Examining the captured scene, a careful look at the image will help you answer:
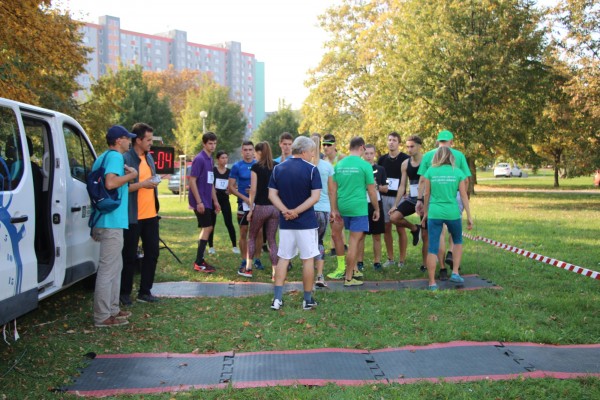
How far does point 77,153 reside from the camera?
20.3 feet

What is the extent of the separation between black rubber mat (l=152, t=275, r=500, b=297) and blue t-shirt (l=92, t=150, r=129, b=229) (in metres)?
1.72

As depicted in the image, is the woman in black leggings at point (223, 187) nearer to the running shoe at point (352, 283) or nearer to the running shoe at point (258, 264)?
the running shoe at point (258, 264)

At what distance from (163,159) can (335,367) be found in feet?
39.4

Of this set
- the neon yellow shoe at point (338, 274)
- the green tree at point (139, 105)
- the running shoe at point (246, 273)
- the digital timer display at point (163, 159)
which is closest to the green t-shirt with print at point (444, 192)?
the neon yellow shoe at point (338, 274)

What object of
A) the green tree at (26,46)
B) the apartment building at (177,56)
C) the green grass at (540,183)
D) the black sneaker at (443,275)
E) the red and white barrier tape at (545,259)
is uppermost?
the apartment building at (177,56)

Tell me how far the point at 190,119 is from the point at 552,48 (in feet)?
120

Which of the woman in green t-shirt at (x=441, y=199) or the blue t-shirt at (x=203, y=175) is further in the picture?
the blue t-shirt at (x=203, y=175)

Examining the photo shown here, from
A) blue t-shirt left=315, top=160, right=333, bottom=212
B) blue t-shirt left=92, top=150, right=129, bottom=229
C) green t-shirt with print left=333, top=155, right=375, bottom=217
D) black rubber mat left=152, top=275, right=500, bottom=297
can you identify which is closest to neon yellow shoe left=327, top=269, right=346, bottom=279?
Result: black rubber mat left=152, top=275, right=500, bottom=297

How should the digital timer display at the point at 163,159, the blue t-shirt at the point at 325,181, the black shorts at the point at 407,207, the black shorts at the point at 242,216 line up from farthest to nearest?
1. the digital timer display at the point at 163,159
2. the black shorts at the point at 242,216
3. the black shorts at the point at 407,207
4. the blue t-shirt at the point at 325,181

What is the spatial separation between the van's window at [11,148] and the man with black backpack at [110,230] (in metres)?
1.00

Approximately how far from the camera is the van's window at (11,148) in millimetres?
4371

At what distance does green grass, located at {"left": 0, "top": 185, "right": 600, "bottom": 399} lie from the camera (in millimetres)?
3975

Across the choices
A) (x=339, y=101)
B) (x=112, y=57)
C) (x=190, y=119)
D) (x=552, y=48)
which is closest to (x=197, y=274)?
(x=552, y=48)

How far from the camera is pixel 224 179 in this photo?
10195mm
